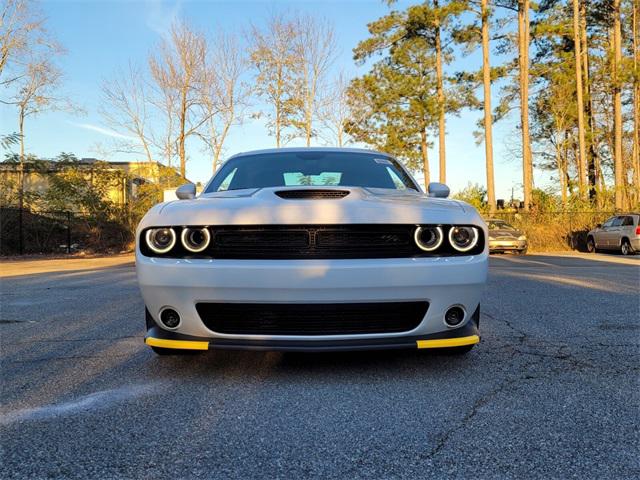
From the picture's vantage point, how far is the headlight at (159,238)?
9.73 feet

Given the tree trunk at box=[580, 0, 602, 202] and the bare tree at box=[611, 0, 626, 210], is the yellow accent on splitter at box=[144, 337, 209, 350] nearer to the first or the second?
the bare tree at box=[611, 0, 626, 210]

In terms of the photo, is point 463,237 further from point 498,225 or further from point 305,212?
point 498,225

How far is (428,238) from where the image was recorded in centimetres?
297

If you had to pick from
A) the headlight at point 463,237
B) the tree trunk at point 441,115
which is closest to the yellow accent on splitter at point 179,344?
the headlight at point 463,237

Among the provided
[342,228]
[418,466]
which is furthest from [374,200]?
[418,466]

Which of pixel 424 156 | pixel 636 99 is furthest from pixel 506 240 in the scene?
pixel 636 99

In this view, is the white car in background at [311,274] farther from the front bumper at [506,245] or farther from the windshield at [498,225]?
the windshield at [498,225]

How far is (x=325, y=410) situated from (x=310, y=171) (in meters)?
2.36

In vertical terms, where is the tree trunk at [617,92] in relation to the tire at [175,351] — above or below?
above

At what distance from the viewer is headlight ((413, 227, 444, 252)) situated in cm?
293

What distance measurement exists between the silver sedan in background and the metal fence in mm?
13791

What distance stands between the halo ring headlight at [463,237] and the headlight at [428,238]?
76 mm

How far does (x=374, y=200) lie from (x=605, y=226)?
19.0 m

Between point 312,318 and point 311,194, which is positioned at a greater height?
point 311,194
